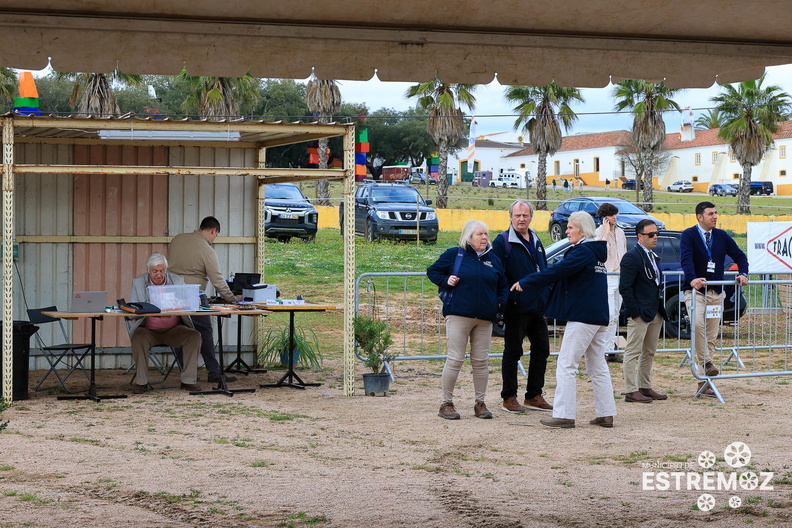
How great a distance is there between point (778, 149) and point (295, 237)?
63378 mm

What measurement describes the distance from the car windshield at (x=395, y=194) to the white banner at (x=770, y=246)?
42.4ft

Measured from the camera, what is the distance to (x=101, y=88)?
31438mm

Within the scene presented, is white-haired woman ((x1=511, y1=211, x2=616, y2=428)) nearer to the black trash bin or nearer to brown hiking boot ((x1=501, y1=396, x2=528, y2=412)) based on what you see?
brown hiking boot ((x1=501, y1=396, x2=528, y2=412))

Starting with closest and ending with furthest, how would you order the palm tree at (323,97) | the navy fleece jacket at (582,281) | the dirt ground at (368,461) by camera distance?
the dirt ground at (368,461)
the navy fleece jacket at (582,281)
the palm tree at (323,97)

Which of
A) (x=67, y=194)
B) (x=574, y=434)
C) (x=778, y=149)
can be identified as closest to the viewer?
(x=574, y=434)

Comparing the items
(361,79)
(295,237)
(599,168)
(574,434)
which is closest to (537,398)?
(574,434)

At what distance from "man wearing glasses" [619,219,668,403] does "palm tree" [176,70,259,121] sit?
24.3 metres

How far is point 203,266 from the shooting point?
10828 mm

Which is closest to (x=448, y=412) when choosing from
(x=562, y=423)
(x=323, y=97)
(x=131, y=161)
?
(x=562, y=423)

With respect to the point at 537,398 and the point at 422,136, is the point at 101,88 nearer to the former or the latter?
the point at 537,398

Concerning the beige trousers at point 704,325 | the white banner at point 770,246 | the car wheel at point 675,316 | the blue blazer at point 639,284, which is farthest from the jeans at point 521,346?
the white banner at point 770,246

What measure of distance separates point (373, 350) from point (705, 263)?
363 centimetres

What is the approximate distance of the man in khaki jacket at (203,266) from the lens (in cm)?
1074

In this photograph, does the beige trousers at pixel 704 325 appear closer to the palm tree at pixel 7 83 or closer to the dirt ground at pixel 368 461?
the dirt ground at pixel 368 461
